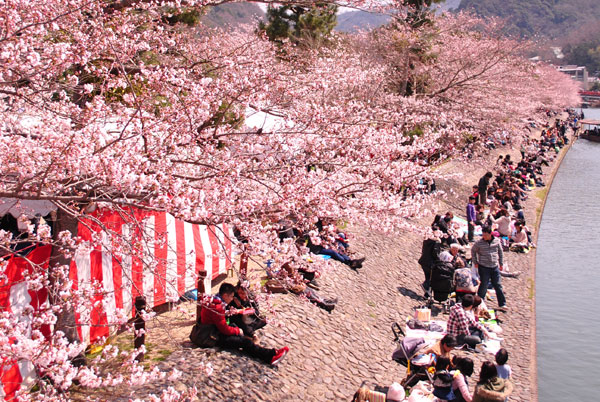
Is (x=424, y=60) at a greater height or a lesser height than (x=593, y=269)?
greater

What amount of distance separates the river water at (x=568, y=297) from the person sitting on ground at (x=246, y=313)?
17.0ft

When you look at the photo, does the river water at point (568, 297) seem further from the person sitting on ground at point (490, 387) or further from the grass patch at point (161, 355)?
the grass patch at point (161, 355)

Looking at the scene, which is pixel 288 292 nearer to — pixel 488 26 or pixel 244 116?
pixel 244 116

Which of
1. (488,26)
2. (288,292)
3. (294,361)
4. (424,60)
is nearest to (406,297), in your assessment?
(288,292)

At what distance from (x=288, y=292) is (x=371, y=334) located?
1.70 m

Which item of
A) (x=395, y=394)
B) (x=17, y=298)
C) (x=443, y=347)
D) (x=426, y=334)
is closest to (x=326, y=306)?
(x=426, y=334)

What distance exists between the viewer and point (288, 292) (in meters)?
8.63

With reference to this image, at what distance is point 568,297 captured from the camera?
14000 mm

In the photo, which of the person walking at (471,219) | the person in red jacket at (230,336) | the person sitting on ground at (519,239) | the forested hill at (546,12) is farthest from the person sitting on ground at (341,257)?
the forested hill at (546,12)

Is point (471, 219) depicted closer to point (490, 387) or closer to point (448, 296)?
point (448, 296)

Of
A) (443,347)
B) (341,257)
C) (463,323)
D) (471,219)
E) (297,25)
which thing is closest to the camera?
(443,347)

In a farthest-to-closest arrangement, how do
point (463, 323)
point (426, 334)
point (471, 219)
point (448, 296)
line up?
point (471, 219) → point (448, 296) → point (426, 334) → point (463, 323)

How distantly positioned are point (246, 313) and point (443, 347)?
2824 millimetres

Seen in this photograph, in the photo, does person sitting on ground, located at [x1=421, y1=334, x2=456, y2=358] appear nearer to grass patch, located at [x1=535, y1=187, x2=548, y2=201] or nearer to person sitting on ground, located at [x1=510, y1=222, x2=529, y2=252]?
person sitting on ground, located at [x1=510, y1=222, x2=529, y2=252]
